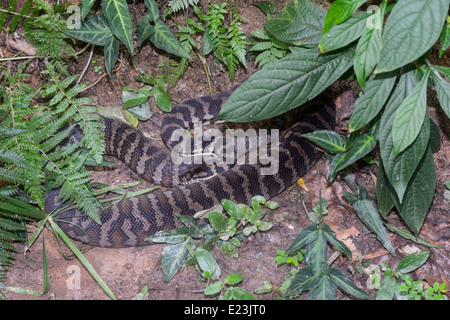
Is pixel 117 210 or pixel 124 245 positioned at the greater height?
pixel 117 210

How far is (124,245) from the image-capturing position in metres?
3.23

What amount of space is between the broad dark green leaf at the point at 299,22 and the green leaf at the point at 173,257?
175 centimetres

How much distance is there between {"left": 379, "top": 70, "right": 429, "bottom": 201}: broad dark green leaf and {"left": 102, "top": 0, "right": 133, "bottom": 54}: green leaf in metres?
1.95

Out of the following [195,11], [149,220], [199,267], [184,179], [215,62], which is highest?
[195,11]

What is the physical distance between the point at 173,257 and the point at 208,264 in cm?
31

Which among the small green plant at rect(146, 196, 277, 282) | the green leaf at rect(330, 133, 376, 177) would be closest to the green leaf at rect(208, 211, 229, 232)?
the small green plant at rect(146, 196, 277, 282)

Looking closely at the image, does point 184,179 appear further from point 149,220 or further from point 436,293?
point 436,293

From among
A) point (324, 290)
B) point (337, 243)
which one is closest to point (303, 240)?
point (337, 243)

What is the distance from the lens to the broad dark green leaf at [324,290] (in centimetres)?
261

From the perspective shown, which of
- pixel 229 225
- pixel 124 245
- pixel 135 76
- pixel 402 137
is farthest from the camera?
pixel 135 76

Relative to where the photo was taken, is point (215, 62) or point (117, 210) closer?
point (117, 210)

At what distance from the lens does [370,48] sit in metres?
2.11

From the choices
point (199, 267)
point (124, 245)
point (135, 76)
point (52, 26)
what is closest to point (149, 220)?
point (124, 245)

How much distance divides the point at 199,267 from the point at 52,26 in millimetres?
2348
